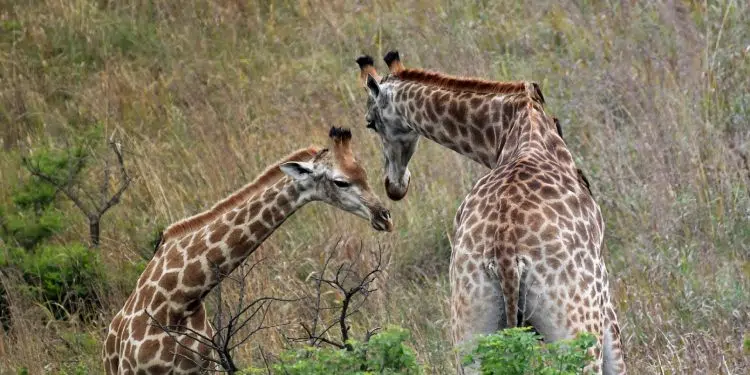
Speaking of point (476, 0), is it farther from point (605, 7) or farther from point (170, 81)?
point (170, 81)

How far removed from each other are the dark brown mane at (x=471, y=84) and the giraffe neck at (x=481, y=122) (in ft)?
0.12

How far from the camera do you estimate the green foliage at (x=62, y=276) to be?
984 centimetres

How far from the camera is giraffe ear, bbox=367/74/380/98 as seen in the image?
27.6 ft

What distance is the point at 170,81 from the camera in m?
13.2

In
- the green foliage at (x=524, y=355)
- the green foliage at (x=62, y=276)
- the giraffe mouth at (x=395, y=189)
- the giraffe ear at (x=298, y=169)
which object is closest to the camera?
the green foliage at (x=524, y=355)

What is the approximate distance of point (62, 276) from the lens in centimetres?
991

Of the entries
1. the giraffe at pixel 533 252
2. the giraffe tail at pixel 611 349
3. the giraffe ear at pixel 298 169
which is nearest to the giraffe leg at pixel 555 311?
the giraffe at pixel 533 252

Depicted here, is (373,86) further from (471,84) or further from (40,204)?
(40,204)

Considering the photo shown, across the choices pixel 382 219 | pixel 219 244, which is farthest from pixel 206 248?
pixel 382 219

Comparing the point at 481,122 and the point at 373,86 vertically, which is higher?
the point at 373,86

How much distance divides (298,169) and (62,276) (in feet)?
10.9

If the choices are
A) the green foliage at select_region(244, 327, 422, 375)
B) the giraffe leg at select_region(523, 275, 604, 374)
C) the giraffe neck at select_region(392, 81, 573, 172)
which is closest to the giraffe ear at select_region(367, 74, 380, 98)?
the giraffe neck at select_region(392, 81, 573, 172)

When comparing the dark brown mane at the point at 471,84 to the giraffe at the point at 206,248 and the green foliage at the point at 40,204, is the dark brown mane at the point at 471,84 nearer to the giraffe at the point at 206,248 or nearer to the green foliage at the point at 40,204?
the giraffe at the point at 206,248

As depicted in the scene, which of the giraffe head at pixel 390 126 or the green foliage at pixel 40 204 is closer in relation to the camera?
the giraffe head at pixel 390 126
